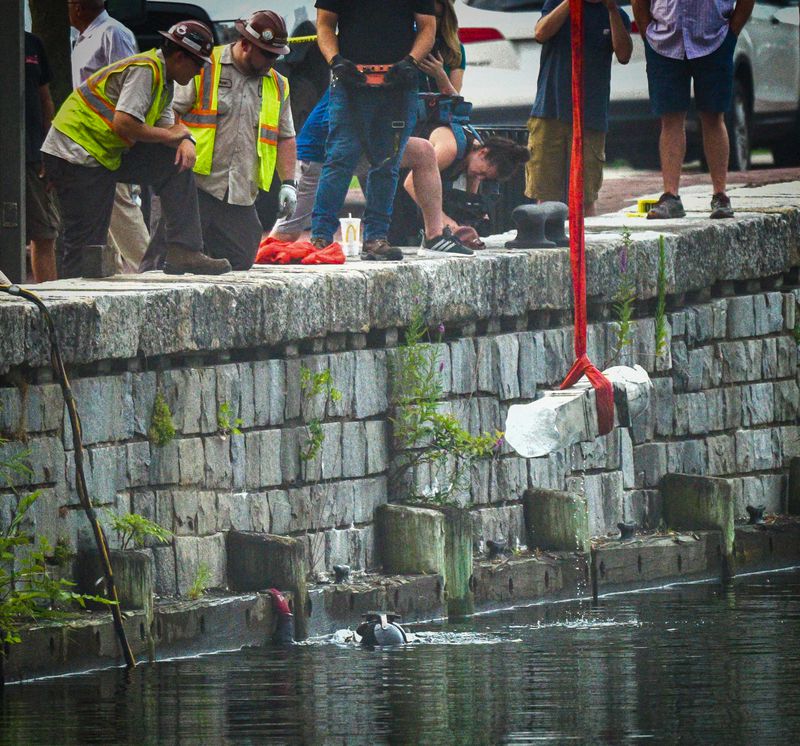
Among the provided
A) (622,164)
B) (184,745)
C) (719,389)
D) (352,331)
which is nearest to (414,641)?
(352,331)

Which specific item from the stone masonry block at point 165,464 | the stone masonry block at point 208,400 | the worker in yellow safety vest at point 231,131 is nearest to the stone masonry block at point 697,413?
the worker in yellow safety vest at point 231,131

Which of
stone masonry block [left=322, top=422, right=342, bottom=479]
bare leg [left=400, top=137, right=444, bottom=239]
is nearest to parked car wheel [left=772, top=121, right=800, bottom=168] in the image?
bare leg [left=400, top=137, right=444, bottom=239]

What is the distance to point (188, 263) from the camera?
12.6 m

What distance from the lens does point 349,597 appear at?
12.6 meters

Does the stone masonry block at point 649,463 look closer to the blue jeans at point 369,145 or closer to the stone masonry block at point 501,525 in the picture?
the stone masonry block at point 501,525

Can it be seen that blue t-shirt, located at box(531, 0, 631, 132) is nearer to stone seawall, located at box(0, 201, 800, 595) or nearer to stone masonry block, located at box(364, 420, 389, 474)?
stone seawall, located at box(0, 201, 800, 595)

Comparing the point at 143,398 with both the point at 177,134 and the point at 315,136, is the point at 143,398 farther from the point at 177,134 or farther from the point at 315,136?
the point at 315,136

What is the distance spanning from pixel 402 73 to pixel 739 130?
7549 millimetres

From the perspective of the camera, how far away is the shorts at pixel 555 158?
50.6 ft

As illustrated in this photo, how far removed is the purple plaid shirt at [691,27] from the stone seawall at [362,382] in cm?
97

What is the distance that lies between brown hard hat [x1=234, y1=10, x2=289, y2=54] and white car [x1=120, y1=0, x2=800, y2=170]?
2901 millimetres

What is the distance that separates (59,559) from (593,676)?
7.22 feet

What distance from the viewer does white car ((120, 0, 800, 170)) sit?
17953 millimetres

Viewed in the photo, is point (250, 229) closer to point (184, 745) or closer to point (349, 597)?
point (349, 597)
